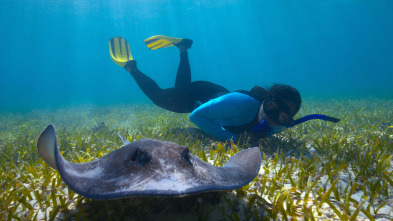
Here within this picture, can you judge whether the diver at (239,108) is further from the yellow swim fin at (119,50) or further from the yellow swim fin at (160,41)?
the yellow swim fin at (119,50)

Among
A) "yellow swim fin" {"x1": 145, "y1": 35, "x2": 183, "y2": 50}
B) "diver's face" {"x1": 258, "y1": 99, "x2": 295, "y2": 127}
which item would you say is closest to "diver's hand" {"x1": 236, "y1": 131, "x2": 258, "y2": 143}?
"diver's face" {"x1": 258, "y1": 99, "x2": 295, "y2": 127}

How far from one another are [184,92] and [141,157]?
4.96 metres

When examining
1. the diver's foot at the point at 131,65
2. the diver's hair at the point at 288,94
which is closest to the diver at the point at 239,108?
the diver's hair at the point at 288,94

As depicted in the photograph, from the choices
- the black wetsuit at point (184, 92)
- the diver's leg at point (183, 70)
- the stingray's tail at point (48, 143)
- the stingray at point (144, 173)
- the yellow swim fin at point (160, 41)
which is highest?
the yellow swim fin at point (160, 41)

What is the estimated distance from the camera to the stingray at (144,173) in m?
1.13

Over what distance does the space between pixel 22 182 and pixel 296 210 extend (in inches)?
126

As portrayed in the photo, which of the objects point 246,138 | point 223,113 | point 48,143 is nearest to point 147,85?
point 223,113

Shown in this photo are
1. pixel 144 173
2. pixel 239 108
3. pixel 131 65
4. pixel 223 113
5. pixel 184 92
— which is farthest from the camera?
pixel 131 65

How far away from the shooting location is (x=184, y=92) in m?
6.38

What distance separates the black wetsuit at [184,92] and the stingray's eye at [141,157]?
14.6 ft

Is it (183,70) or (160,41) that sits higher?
(160,41)

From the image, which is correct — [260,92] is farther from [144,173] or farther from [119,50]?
[119,50]

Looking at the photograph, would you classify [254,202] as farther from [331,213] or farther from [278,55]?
[278,55]

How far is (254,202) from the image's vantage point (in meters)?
1.92
